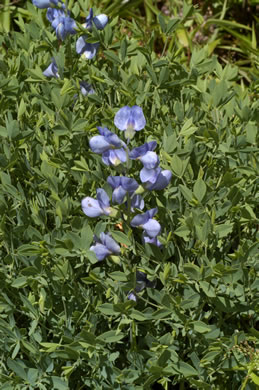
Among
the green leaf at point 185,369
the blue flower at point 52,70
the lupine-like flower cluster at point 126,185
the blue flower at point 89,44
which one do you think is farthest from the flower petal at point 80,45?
the green leaf at point 185,369

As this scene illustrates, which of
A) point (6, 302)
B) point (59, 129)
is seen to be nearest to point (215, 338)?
point (6, 302)

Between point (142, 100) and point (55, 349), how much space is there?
3.00 feet

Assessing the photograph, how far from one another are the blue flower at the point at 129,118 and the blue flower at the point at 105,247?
334mm

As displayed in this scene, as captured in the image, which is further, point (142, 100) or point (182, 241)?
point (142, 100)

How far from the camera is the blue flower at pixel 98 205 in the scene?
2007 mm

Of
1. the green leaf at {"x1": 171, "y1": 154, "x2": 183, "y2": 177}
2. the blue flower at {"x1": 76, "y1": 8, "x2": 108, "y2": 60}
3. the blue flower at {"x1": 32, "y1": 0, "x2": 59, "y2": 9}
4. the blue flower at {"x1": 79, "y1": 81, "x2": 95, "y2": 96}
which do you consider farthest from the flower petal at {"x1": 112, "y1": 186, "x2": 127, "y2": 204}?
the blue flower at {"x1": 32, "y1": 0, "x2": 59, "y2": 9}

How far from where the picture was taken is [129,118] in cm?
201

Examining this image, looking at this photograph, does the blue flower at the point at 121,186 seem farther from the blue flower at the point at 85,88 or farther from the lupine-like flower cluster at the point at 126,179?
the blue flower at the point at 85,88

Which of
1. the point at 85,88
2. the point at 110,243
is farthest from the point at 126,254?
the point at 85,88

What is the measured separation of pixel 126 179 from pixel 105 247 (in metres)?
0.25

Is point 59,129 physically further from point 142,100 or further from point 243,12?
point 243,12

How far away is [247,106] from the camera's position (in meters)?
2.50

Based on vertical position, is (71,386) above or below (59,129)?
below

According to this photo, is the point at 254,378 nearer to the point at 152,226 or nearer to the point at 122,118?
the point at 152,226
